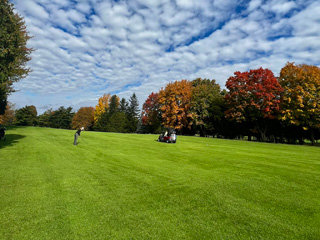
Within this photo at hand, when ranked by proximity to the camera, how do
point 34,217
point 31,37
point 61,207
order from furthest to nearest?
point 31,37 < point 61,207 < point 34,217

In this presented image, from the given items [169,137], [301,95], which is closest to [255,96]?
[301,95]

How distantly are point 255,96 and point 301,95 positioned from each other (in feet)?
22.7

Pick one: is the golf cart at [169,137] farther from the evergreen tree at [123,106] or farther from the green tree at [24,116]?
the green tree at [24,116]

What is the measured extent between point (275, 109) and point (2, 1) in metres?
38.7

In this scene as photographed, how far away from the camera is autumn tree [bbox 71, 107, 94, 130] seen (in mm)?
78100

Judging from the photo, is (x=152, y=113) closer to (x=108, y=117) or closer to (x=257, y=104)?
(x=108, y=117)

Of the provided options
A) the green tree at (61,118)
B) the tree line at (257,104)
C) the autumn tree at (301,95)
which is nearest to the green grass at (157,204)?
the autumn tree at (301,95)

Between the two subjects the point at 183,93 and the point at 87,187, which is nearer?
the point at 87,187

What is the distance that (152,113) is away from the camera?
60.7 meters

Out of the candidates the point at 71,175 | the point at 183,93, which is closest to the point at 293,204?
the point at 71,175

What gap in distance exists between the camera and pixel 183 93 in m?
46.3

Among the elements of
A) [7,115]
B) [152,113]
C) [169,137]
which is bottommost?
[169,137]

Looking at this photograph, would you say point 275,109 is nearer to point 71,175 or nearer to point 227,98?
point 227,98

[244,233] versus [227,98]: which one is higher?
[227,98]
